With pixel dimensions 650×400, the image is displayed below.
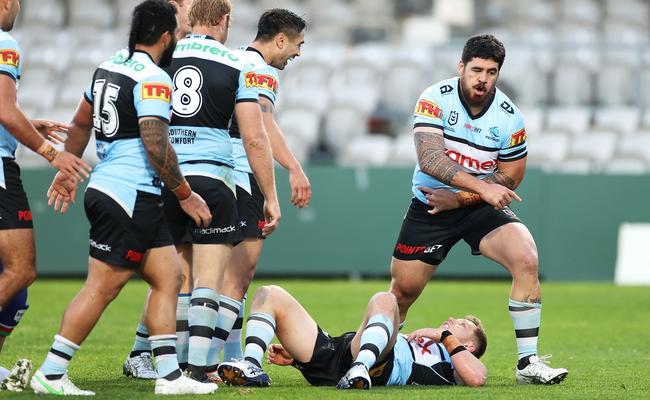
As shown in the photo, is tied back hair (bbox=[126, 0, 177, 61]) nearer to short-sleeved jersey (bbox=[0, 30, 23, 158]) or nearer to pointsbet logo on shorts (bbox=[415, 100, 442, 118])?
short-sleeved jersey (bbox=[0, 30, 23, 158])

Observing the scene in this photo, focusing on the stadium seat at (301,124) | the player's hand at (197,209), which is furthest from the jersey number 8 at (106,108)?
the stadium seat at (301,124)

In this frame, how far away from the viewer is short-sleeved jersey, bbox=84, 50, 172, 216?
6406 millimetres

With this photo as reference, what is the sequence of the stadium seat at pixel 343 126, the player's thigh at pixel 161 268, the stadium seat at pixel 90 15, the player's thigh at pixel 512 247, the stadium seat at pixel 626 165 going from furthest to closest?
the stadium seat at pixel 90 15, the stadium seat at pixel 343 126, the stadium seat at pixel 626 165, the player's thigh at pixel 512 247, the player's thigh at pixel 161 268

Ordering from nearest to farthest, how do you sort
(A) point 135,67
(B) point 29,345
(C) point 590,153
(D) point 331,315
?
(A) point 135,67, (B) point 29,345, (D) point 331,315, (C) point 590,153

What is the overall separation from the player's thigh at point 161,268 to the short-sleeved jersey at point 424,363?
1.67m

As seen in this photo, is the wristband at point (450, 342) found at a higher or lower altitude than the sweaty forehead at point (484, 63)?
lower

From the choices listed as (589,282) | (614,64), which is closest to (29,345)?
(589,282)

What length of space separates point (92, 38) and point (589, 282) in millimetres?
11738

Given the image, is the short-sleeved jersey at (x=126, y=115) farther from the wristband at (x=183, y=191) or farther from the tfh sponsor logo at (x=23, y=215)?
the tfh sponsor logo at (x=23, y=215)

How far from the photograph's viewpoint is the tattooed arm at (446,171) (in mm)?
7727

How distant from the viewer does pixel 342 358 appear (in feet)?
23.9

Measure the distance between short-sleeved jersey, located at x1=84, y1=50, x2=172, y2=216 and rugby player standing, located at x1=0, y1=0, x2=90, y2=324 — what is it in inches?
11.6

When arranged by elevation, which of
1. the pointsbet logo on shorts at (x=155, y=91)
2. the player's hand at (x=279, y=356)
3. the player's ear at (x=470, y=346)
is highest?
the pointsbet logo on shorts at (x=155, y=91)

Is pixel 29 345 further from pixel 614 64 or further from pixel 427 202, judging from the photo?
pixel 614 64
